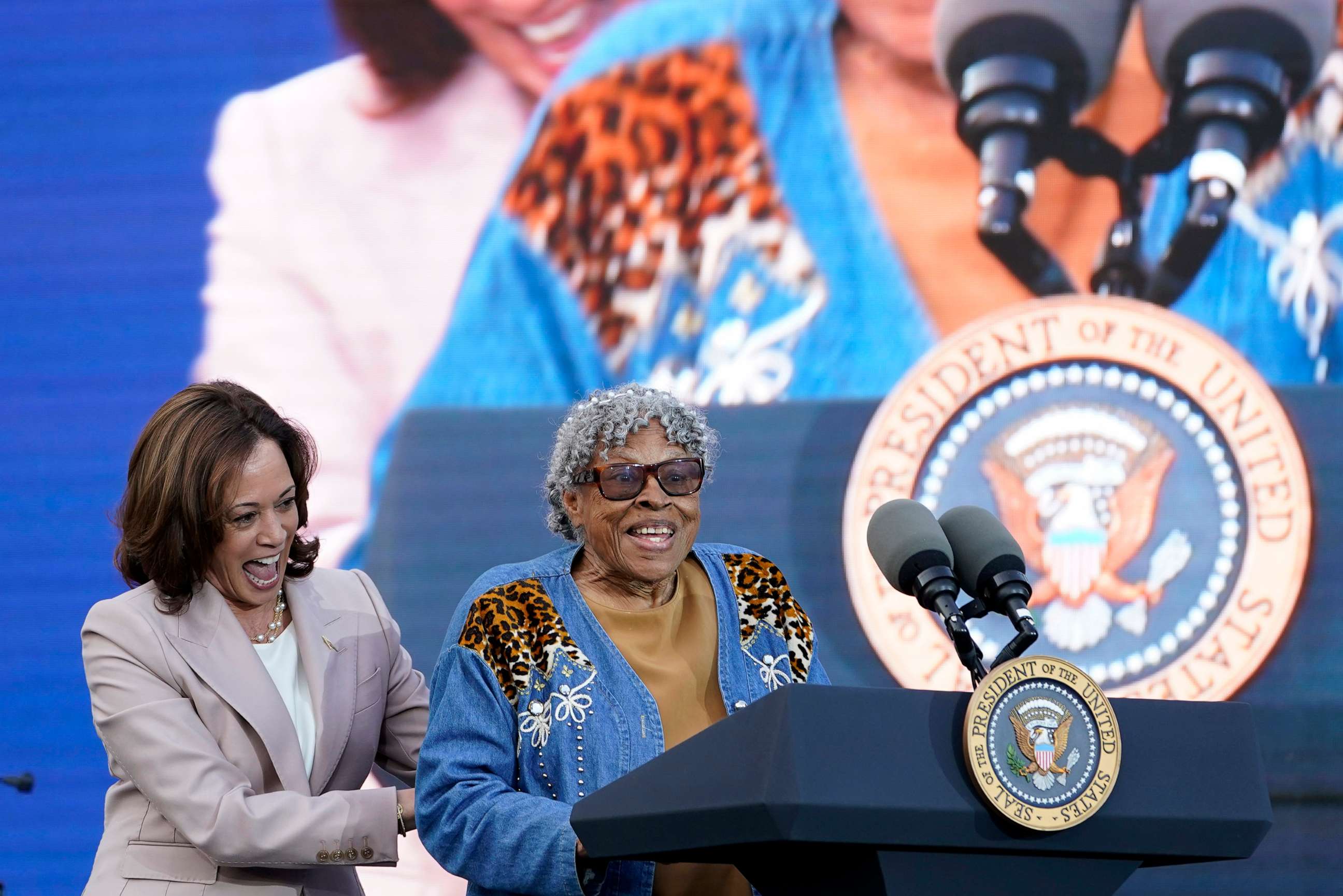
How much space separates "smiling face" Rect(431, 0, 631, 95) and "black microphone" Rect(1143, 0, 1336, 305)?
1274mm

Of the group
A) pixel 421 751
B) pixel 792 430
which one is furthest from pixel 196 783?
pixel 792 430

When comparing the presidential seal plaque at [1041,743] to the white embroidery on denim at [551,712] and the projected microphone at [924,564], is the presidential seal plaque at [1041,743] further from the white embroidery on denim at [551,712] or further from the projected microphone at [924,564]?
the white embroidery on denim at [551,712]

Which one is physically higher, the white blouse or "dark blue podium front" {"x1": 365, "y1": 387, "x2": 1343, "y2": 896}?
the white blouse

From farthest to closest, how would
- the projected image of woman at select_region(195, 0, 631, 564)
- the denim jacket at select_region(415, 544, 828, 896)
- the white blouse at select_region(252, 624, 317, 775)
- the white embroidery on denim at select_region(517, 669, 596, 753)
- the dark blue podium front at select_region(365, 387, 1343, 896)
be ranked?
the projected image of woman at select_region(195, 0, 631, 564), the dark blue podium front at select_region(365, 387, 1343, 896), the white blouse at select_region(252, 624, 317, 775), the white embroidery on denim at select_region(517, 669, 596, 753), the denim jacket at select_region(415, 544, 828, 896)

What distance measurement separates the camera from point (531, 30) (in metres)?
3.35

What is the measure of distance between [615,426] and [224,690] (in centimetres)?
72

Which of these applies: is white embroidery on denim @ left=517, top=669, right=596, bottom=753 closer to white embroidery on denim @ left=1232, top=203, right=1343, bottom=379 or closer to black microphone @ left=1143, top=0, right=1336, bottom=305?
black microphone @ left=1143, top=0, right=1336, bottom=305

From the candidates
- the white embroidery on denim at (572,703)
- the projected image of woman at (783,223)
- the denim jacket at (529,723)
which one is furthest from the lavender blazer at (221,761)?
the projected image of woman at (783,223)

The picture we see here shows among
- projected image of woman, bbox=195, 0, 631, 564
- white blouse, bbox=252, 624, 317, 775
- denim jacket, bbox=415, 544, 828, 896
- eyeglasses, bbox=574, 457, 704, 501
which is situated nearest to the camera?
denim jacket, bbox=415, 544, 828, 896

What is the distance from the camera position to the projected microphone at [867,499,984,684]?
142 centimetres

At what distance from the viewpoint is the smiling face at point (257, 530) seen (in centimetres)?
214

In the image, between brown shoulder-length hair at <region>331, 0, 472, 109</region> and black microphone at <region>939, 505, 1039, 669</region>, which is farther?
brown shoulder-length hair at <region>331, 0, 472, 109</region>

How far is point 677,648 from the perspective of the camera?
6.48 feet

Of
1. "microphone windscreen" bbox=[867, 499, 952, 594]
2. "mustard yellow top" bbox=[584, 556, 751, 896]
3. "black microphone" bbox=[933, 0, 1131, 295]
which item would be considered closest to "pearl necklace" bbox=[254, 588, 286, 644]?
"mustard yellow top" bbox=[584, 556, 751, 896]
